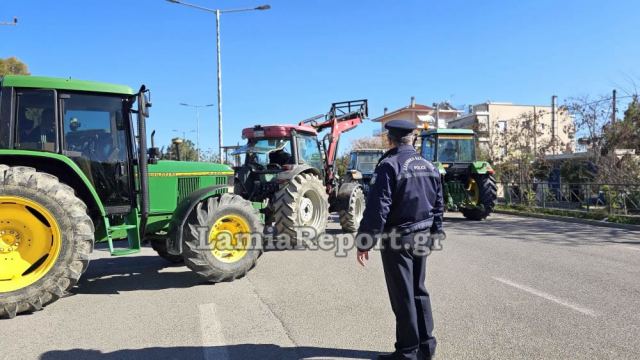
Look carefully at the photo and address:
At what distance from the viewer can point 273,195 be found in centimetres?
924

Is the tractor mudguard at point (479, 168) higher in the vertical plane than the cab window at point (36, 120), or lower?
lower

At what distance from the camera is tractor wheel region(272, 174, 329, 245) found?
341 inches

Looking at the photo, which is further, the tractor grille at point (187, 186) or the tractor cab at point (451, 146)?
the tractor cab at point (451, 146)

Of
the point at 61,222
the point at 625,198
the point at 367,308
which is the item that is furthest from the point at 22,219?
the point at 625,198

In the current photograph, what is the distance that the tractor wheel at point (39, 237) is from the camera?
4902mm

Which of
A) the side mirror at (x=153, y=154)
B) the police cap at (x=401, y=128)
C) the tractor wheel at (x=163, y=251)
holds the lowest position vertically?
the tractor wheel at (x=163, y=251)

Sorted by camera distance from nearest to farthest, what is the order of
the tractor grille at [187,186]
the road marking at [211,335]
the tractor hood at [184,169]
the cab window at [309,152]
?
the road marking at [211,335] → the tractor hood at [184,169] → the tractor grille at [187,186] → the cab window at [309,152]

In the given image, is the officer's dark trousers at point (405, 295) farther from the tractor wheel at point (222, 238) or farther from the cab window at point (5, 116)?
the cab window at point (5, 116)

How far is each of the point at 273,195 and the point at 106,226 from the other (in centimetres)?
400

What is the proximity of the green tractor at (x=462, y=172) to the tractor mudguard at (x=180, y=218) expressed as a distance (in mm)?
8379

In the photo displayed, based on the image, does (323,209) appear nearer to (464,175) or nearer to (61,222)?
(61,222)

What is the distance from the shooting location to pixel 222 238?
641 cm
